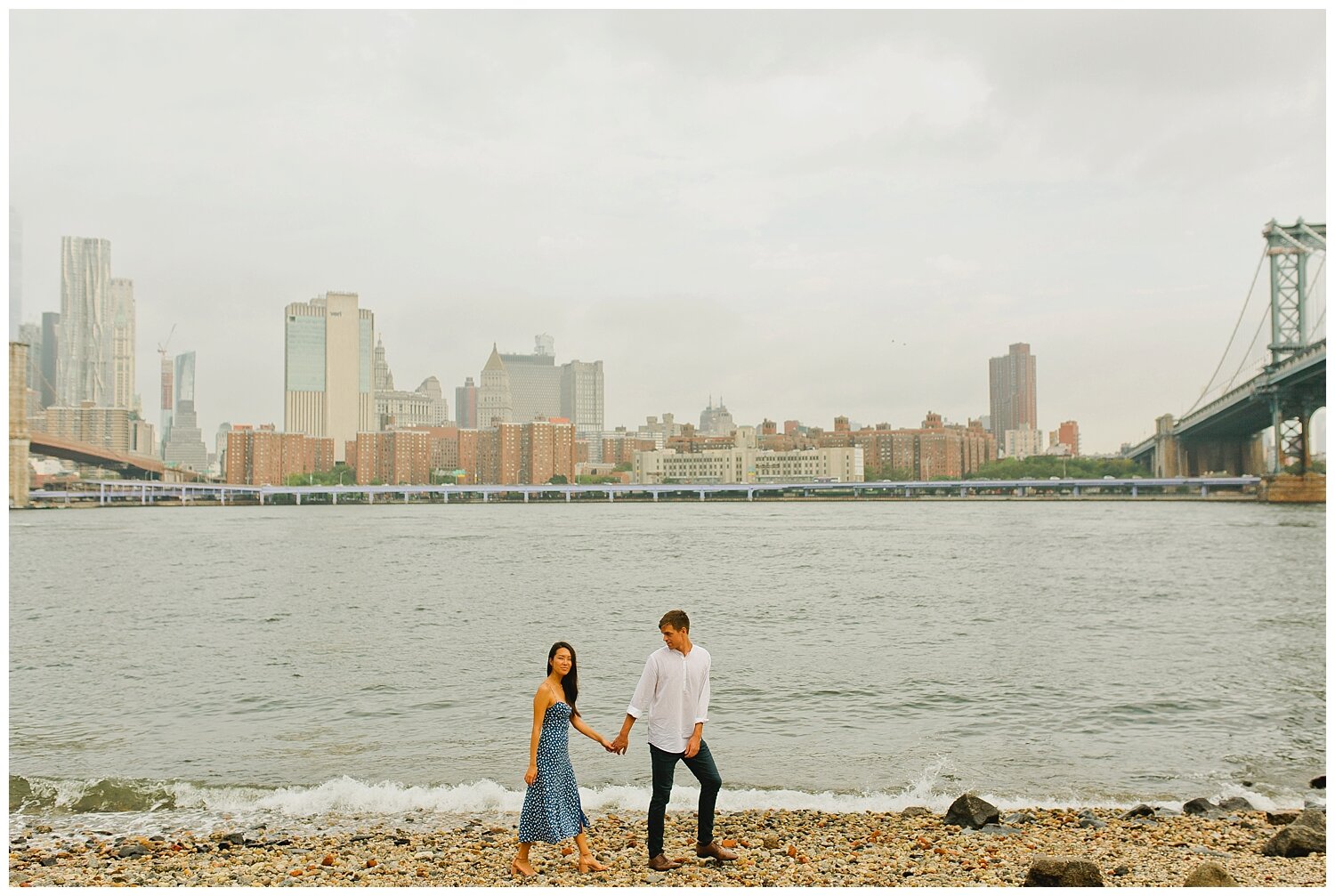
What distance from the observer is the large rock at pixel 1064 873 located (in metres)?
5.33

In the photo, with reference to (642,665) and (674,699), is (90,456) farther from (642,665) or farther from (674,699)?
(674,699)

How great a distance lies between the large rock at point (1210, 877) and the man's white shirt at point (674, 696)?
275cm

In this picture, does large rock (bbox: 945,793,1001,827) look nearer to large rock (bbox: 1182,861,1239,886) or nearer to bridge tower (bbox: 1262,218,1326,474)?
large rock (bbox: 1182,861,1239,886)

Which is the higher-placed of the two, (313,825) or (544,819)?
(544,819)

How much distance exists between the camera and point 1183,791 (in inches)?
332

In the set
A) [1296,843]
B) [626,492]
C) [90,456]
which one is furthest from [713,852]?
[626,492]

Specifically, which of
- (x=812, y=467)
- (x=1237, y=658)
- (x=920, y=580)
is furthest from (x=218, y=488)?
(x=1237, y=658)

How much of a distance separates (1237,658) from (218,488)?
429 ft

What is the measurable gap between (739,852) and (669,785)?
1.13 m

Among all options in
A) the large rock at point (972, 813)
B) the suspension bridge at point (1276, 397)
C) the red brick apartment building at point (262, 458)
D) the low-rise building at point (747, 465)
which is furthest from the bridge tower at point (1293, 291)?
the red brick apartment building at point (262, 458)

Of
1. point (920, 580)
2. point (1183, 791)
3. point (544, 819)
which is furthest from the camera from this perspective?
point (920, 580)

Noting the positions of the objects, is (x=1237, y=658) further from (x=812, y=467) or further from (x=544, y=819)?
(x=812, y=467)

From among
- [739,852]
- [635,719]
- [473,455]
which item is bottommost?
[739,852]

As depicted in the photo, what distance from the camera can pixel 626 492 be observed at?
13262cm
